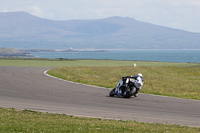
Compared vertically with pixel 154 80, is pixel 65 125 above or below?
below

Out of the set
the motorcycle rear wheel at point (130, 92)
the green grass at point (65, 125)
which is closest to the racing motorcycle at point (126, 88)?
the motorcycle rear wheel at point (130, 92)

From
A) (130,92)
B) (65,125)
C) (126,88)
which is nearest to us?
(65,125)

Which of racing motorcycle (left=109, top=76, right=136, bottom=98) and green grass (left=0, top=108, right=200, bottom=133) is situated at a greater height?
racing motorcycle (left=109, top=76, right=136, bottom=98)

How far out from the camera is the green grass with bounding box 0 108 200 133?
36.3 feet

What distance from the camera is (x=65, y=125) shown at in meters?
12.0

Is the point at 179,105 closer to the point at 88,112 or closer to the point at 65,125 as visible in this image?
the point at 88,112

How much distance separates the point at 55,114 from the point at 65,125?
2899mm

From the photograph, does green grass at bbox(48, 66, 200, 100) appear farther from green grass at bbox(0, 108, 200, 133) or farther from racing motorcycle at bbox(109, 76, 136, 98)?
green grass at bbox(0, 108, 200, 133)

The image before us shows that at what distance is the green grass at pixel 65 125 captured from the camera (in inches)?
436

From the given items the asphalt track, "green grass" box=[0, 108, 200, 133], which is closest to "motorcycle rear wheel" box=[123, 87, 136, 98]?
the asphalt track

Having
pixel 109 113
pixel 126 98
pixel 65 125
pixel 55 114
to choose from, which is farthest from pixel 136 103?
pixel 65 125

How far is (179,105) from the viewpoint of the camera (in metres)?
18.8

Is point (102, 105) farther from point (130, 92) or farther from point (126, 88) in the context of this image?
point (126, 88)

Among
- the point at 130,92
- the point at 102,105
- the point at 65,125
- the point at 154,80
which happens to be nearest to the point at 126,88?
the point at 130,92
